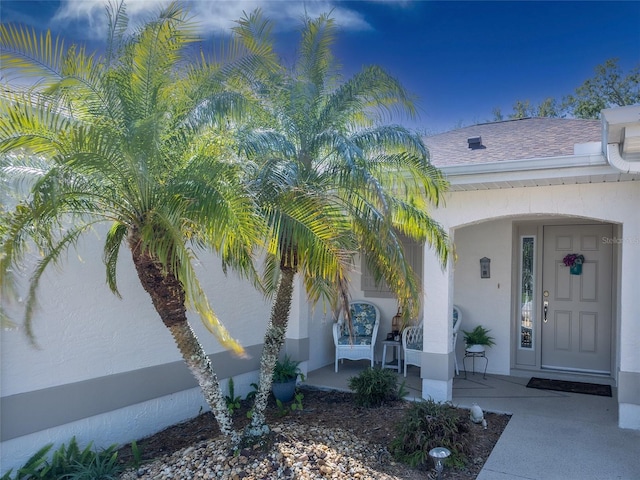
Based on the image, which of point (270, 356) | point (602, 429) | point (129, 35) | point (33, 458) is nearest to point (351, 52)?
point (129, 35)

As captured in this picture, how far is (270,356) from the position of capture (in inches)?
195

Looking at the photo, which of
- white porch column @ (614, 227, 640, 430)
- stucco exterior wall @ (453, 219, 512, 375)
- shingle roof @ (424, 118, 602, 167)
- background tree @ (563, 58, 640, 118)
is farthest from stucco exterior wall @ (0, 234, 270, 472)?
background tree @ (563, 58, 640, 118)

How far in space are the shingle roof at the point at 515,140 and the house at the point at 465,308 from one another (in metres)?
0.05

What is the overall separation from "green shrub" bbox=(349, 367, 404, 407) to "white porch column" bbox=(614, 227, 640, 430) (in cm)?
268

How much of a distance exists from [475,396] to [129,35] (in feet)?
20.4

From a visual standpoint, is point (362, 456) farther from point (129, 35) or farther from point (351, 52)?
point (351, 52)

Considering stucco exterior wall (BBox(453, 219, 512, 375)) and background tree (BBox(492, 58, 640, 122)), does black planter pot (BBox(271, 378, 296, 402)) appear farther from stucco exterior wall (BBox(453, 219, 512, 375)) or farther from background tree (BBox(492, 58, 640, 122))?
background tree (BBox(492, 58, 640, 122))

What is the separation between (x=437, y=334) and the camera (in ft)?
20.6

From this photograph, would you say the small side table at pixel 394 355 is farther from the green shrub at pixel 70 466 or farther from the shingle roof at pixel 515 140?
the green shrub at pixel 70 466

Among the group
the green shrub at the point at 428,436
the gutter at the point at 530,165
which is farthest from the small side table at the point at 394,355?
the gutter at the point at 530,165

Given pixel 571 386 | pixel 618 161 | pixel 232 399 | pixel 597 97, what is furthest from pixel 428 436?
pixel 597 97

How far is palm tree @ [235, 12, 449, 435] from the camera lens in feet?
13.1

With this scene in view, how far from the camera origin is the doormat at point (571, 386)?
6871 millimetres

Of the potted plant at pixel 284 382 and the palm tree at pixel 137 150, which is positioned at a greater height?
the palm tree at pixel 137 150
